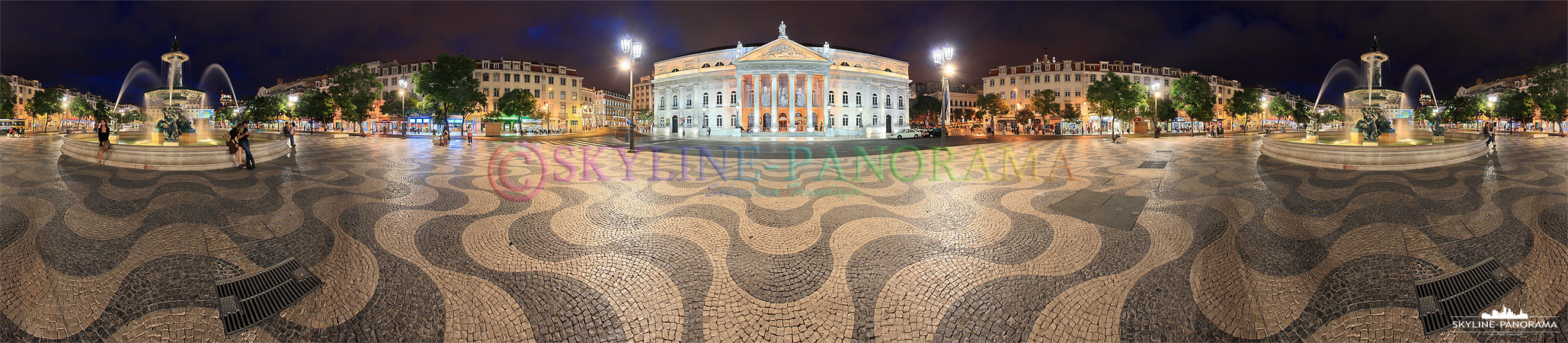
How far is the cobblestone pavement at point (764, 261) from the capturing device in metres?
3.44

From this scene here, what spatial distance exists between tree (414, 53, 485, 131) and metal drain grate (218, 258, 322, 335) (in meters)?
57.2

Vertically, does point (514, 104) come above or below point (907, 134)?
above

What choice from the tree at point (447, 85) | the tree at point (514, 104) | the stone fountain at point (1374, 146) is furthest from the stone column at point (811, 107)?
the stone fountain at point (1374, 146)

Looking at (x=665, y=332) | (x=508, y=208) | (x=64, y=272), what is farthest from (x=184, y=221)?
(x=665, y=332)

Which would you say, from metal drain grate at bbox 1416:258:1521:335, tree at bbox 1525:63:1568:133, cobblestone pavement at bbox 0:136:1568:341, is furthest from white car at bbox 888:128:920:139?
metal drain grate at bbox 1416:258:1521:335

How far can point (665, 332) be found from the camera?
334 centimetres

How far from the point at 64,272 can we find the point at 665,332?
5.19 m

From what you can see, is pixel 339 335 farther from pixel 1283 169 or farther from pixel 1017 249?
pixel 1283 169

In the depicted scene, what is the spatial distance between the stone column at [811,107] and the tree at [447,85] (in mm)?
37195

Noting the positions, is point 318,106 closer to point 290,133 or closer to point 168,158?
point 290,133

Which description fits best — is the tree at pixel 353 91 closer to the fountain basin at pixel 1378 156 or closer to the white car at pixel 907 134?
the white car at pixel 907 134

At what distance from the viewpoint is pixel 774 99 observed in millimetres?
71062

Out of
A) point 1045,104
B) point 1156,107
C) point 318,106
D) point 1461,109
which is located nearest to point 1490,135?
point 1156,107

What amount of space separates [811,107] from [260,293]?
68.9m
